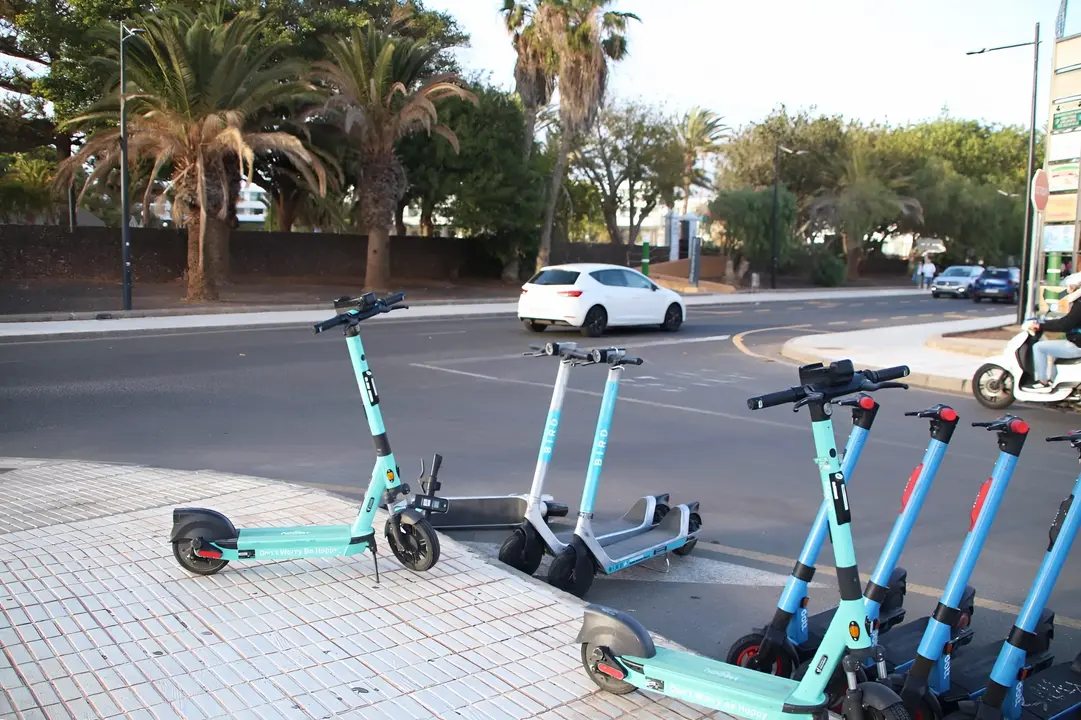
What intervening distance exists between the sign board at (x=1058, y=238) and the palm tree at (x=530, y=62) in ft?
76.8

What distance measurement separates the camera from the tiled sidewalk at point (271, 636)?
12.1ft

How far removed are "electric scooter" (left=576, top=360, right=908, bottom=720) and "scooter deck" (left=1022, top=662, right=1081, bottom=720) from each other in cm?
71

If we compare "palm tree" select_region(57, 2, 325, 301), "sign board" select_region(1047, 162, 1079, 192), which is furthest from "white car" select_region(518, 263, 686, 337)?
"palm tree" select_region(57, 2, 325, 301)

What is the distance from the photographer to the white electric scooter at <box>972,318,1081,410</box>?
11.0 meters

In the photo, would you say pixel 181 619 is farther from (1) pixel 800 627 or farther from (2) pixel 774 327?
(2) pixel 774 327

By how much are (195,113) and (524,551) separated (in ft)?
77.2

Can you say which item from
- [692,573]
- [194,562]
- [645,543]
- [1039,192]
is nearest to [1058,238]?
[1039,192]

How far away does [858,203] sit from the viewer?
5481 cm

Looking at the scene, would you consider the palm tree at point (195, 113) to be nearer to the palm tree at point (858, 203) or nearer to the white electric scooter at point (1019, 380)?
the white electric scooter at point (1019, 380)

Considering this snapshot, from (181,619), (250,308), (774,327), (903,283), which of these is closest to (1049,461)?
(181,619)

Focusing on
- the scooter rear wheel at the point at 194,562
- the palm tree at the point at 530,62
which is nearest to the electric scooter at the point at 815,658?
the scooter rear wheel at the point at 194,562

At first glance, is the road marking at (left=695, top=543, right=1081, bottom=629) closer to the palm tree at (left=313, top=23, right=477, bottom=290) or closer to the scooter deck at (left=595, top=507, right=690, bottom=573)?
the scooter deck at (left=595, top=507, right=690, bottom=573)

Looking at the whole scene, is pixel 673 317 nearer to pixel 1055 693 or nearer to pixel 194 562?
pixel 194 562

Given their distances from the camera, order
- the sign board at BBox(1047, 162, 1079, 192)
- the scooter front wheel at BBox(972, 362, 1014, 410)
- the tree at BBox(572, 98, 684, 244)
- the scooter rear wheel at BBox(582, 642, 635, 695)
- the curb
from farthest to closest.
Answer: the tree at BBox(572, 98, 684, 244) < the sign board at BBox(1047, 162, 1079, 192) < the curb < the scooter front wheel at BBox(972, 362, 1014, 410) < the scooter rear wheel at BBox(582, 642, 635, 695)
